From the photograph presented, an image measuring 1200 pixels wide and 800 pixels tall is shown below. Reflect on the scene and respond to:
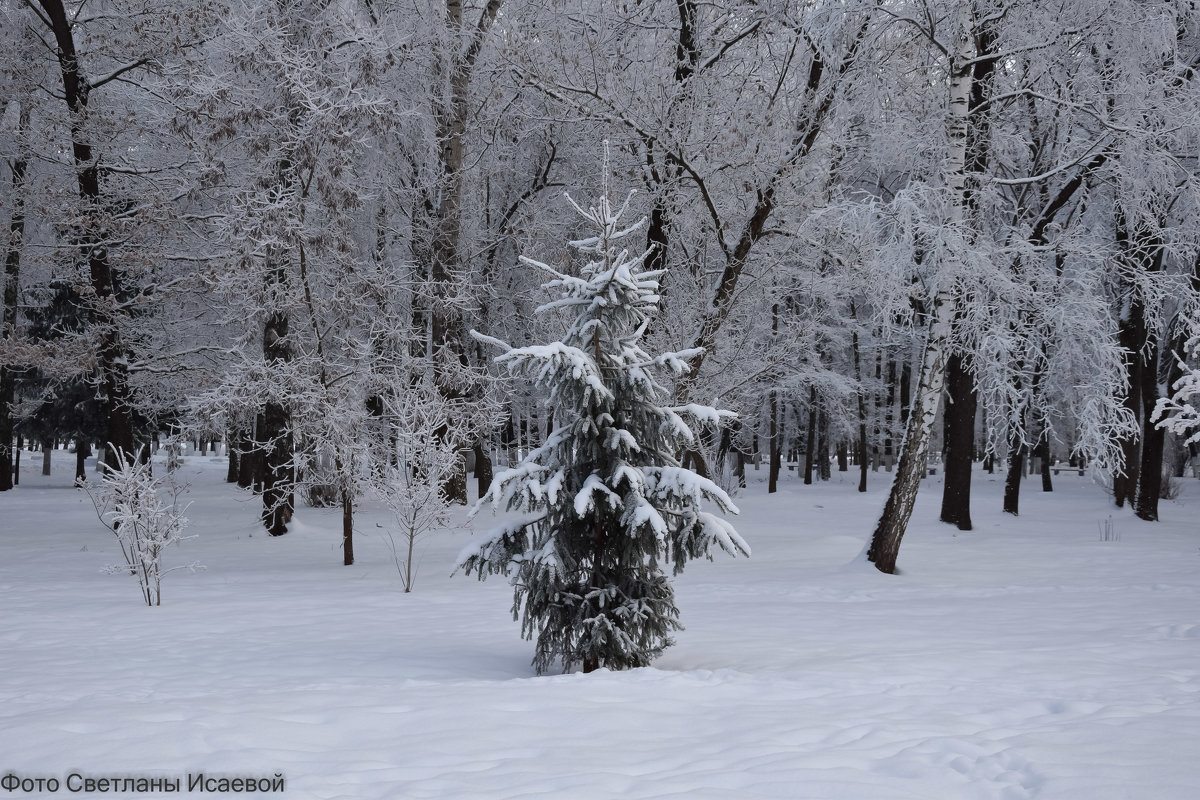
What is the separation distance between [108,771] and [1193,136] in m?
16.9

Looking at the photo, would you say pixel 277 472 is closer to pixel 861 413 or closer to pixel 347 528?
pixel 347 528

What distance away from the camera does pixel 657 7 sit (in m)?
14.9

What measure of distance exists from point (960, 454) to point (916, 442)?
21.3ft

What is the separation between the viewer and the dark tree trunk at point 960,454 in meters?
17.7

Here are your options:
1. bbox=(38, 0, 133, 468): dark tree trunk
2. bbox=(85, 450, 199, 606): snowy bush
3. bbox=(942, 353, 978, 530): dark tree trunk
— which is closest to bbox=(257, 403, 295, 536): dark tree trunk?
bbox=(38, 0, 133, 468): dark tree trunk

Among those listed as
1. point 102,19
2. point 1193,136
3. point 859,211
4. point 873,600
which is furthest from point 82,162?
point 1193,136

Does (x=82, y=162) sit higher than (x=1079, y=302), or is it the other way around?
(x=82, y=162)

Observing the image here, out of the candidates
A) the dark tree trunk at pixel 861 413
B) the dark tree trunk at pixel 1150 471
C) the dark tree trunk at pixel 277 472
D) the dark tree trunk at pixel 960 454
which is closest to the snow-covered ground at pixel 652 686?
the dark tree trunk at pixel 277 472

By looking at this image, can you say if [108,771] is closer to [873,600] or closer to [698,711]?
[698,711]

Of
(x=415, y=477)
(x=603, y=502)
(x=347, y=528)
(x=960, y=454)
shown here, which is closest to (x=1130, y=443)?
(x=960, y=454)

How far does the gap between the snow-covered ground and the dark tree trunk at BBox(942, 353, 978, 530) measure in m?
4.09

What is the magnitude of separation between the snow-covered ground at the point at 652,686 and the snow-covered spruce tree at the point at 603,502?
1.59 feet

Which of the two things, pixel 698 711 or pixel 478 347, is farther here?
pixel 478 347

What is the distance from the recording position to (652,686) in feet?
18.6
